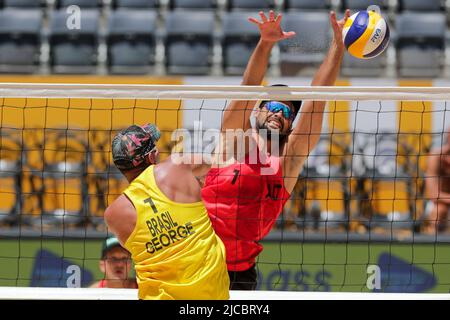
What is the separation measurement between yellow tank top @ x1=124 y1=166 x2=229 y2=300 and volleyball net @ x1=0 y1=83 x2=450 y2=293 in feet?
7.82

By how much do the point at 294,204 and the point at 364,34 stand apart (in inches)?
106

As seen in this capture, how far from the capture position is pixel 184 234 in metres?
3.95

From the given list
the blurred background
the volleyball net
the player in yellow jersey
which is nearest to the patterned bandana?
the player in yellow jersey

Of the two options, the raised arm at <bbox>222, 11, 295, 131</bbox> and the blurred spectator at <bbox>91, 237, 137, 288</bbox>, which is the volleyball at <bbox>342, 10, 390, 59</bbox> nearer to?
the raised arm at <bbox>222, 11, 295, 131</bbox>

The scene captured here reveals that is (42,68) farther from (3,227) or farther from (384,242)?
(384,242)

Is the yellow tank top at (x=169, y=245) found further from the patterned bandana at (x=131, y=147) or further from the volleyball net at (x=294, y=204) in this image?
the volleyball net at (x=294, y=204)

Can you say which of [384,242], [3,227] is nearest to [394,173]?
[384,242]

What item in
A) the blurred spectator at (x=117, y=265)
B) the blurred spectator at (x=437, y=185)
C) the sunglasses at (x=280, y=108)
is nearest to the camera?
the sunglasses at (x=280, y=108)

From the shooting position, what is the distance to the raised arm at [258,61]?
15.8ft

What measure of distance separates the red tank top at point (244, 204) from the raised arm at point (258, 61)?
0.24 metres

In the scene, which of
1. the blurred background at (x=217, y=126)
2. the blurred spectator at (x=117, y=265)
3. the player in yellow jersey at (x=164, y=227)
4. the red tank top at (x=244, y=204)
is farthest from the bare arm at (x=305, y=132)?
the blurred spectator at (x=117, y=265)

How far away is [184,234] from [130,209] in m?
0.27

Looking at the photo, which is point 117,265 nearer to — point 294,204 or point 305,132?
point 305,132

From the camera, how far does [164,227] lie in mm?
3916
